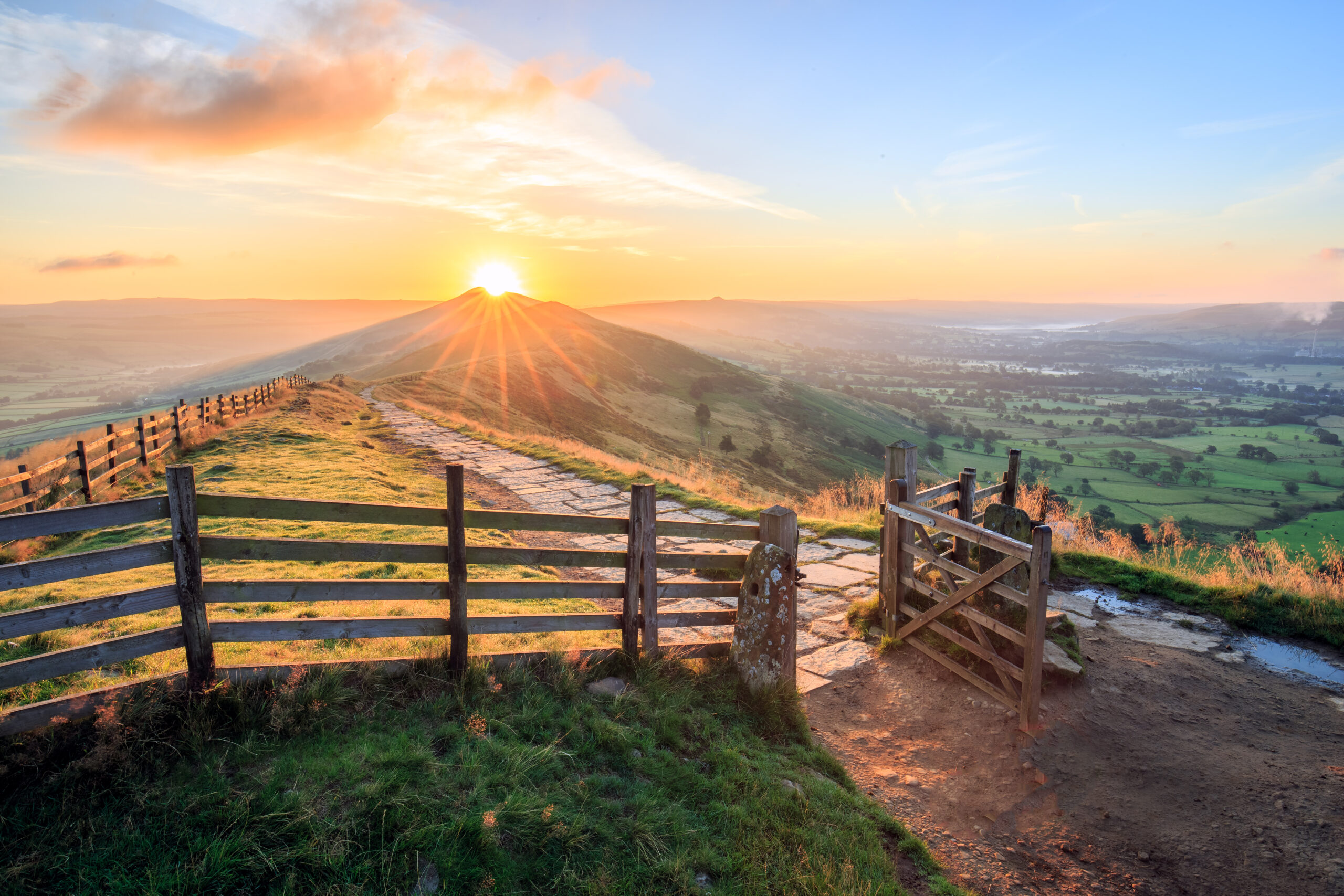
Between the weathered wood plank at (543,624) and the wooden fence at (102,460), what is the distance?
6.50 meters

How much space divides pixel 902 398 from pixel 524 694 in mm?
123660

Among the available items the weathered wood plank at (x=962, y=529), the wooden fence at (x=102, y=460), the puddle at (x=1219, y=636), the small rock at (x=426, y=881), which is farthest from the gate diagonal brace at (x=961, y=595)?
the wooden fence at (x=102, y=460)

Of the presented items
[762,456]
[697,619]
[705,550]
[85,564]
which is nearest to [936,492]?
[705,550]

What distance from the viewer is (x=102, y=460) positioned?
11.8 m

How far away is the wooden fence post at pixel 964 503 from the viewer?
795 cm

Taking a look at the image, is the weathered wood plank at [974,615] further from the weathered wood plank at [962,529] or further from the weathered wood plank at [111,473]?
the weathered wood plank at [111,473]

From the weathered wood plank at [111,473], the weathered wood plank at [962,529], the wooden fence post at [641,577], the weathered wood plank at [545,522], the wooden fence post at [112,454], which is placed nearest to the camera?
the weathered wood plank at [545,522]

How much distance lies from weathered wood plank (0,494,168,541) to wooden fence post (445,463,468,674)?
1.66 meters

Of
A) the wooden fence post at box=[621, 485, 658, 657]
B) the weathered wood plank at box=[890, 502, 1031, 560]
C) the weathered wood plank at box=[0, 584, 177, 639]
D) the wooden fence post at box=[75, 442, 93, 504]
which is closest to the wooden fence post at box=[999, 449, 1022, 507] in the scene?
the weathered wood plank at box=[890, 502, 1031, 560]

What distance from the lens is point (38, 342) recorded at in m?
196

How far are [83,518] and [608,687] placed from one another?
356 centimetres

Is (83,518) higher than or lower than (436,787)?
higher

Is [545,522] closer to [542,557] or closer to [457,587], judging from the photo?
[542,557]

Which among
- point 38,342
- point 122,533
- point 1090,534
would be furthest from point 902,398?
point 38,342
